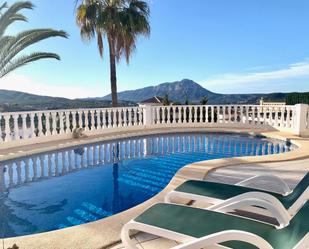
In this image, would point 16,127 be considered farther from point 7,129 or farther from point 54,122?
point 54,122

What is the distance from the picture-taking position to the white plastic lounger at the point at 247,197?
2.22 metres

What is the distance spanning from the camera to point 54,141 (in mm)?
8078

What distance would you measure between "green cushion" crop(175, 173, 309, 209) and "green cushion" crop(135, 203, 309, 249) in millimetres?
540

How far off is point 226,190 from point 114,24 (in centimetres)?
1054

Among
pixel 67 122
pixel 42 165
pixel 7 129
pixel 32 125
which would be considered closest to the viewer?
pixel 42 165

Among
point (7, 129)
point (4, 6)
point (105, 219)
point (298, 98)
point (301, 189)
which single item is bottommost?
point (105, 219)

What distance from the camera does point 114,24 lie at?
11.7m

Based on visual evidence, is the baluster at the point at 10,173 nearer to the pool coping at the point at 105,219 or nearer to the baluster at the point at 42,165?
the pool coping at the point at 105,219

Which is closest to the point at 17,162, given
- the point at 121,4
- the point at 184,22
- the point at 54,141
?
the point at 54,141

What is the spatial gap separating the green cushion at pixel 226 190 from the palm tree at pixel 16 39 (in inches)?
267

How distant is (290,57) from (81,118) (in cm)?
1704

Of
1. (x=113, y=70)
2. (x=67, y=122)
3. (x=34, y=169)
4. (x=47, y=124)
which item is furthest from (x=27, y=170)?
(x=113, y=70)

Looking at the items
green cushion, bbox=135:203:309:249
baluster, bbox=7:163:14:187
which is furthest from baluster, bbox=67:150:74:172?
green cushion, bbox=135:203:309:249

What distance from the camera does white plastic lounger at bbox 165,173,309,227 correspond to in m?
2.22
